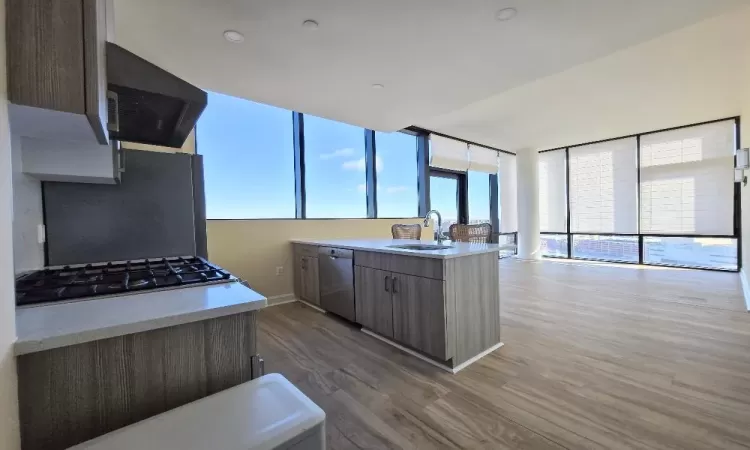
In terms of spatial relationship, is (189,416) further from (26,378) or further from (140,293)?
(140,293)

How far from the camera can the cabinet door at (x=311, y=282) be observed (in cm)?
364

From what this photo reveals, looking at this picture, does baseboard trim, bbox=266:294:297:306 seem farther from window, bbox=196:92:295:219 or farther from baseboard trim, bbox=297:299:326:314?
window, bbox=196:92:295:219

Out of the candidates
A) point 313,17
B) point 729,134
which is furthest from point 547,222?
point 313,17

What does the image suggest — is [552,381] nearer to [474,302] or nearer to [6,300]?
[474,302]

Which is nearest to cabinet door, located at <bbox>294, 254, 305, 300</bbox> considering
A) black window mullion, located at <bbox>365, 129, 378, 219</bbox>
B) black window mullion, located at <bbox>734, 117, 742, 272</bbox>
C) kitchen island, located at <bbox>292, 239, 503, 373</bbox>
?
kitchen island, located at <bbox>292, 239, 503, 373</bbox>

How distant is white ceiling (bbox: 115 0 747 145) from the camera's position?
2.05 metres

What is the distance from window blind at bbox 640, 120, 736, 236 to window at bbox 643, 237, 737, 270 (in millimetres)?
172

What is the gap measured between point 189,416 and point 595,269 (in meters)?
6.96

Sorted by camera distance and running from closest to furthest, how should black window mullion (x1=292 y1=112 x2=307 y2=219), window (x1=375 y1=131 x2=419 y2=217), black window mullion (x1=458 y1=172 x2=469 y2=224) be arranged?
black window mullion (x1=292 y1=112 x2=307 y2=219), window (x1=375 y1=131 x2=419 y2=217), black window mullion (x1=458 y1=172 x2=469 y2=224)

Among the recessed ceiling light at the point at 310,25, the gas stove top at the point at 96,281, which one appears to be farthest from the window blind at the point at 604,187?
the gas stove top at the point at 96,281

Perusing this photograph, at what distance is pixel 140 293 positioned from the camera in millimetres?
1038

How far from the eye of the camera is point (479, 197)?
744cm

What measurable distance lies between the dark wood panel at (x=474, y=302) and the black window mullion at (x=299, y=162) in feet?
9.20

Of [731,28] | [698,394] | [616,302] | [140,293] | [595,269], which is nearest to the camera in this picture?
[140,293]
